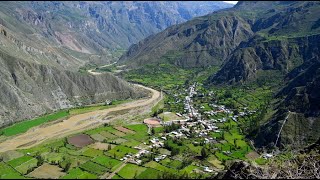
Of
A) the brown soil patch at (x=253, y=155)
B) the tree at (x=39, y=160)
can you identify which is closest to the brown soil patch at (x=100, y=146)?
the tree at (x=39, y=160)

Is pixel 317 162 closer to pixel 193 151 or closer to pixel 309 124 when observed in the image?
pixel 193 151

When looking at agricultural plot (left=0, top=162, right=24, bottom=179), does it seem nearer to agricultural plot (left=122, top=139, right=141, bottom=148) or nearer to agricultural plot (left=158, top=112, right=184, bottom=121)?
agricultural plot (left=122, top=139, right=141, bottom=148)

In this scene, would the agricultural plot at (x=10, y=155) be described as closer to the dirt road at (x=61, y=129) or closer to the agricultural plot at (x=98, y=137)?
the dirt road at (x=61, y=129)

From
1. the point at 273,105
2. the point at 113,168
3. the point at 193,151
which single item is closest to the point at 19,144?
the point at 113,168

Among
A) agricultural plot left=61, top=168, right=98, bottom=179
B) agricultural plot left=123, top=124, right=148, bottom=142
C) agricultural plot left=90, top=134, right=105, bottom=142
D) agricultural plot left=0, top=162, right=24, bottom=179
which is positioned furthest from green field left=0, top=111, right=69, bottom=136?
agricultural plot left=61, top=168, right=98, bottom=179

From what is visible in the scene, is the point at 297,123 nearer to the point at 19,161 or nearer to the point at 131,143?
the point at 131,143

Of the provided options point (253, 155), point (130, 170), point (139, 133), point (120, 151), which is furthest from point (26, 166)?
point (253, 155)
